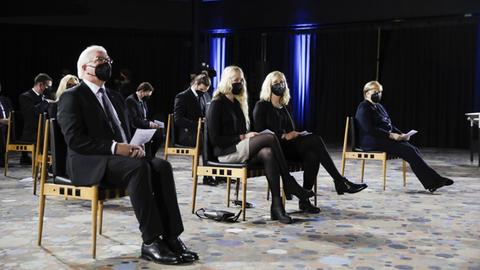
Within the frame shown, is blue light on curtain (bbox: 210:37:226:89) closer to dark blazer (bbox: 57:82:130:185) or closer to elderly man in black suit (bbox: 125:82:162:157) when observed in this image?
elderly man in black suit (bbox: 125:82:162:157)

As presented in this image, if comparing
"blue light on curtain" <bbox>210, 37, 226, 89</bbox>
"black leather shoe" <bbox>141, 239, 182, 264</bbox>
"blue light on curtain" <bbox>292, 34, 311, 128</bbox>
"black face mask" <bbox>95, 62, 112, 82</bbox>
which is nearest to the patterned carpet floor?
"black leather shoe" <bbox>141, 239, 182, 264</bbox>

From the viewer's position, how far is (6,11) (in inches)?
420

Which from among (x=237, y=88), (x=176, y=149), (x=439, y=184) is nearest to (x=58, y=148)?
(x=237, y=88)

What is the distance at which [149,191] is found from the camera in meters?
2.95

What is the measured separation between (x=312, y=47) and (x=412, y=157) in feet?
23.2

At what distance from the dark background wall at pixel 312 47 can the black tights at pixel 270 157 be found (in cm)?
635

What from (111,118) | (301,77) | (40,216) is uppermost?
(301,77)

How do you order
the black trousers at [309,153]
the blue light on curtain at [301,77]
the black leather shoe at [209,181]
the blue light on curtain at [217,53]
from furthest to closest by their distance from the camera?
the blue light on curtain at [217,53] → the blue light on curtain at [301,77] → the black leather shoe at [209,181] → the black trousers at [309,153]

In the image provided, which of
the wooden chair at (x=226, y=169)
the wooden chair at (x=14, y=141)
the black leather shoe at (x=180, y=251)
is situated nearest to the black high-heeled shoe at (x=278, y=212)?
the wooden chair at (x=226, y=169)

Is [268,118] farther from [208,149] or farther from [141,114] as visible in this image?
[141,114]

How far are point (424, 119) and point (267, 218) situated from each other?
26.8 ft

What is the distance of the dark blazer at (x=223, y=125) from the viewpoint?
4.19 metres

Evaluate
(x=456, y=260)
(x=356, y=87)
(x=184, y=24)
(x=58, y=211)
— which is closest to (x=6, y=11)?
(x=184, y=24)

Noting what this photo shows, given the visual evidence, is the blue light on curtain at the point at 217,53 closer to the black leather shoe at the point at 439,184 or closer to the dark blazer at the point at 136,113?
the dark blazer at the point at 136,113
